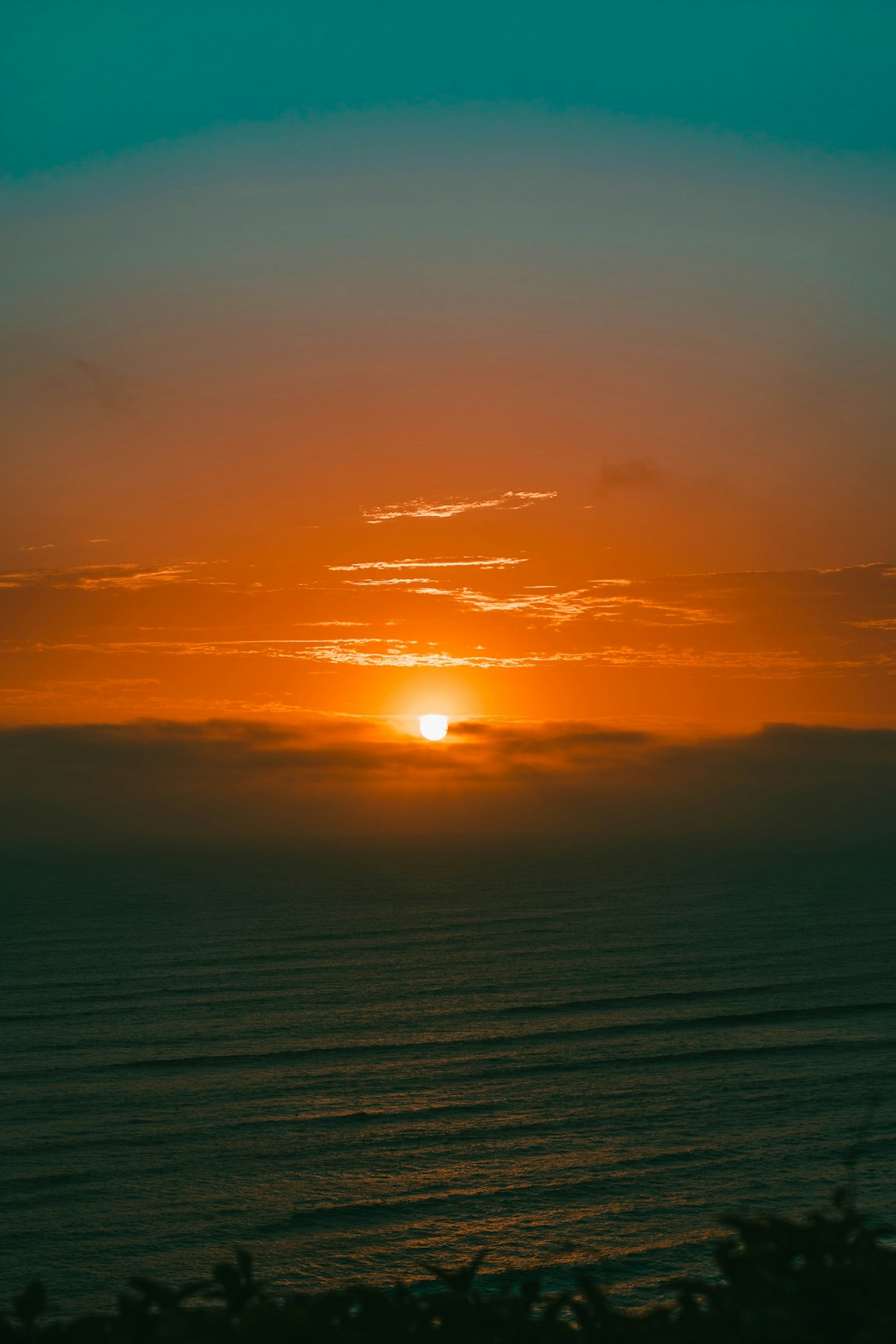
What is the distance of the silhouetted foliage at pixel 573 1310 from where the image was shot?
4.59 metres

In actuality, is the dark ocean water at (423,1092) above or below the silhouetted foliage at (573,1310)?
below

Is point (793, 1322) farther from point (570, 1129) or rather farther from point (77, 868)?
point (77, 868)

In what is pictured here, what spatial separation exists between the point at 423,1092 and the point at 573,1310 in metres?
44.3

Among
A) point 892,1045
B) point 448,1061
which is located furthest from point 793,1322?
point 892,1045

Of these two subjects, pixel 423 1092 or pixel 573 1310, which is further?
pixel 423 1092

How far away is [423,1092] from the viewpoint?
4619 cm

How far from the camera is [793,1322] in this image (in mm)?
4398

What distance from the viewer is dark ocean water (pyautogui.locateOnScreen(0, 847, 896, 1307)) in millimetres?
32688

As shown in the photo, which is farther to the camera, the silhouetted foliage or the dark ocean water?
the dark ocean water

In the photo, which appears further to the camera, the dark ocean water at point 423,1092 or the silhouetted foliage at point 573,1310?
the dark ocean water at point 423,1092

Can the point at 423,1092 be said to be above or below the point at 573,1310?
below

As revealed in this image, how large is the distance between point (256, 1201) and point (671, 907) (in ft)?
250

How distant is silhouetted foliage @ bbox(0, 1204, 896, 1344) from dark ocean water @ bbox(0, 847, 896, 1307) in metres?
1.60

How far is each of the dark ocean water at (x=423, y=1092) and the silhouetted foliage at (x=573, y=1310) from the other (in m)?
1.60
